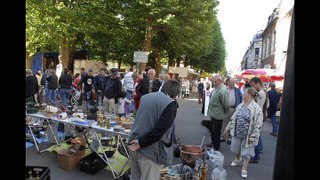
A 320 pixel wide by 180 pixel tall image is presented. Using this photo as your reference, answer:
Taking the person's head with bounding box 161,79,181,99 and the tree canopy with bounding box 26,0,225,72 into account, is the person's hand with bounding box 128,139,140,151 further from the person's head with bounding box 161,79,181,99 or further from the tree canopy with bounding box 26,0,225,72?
the tree canopy with bounding box 26,0,225,72

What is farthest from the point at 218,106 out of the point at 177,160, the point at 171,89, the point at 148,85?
the point at 171,89

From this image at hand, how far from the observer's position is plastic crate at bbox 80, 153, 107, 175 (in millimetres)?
5672

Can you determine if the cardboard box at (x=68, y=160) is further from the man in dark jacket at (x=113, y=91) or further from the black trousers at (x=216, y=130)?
the man in dark jacket at (x=113, y=91)

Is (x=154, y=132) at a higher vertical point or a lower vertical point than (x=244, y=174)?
higher

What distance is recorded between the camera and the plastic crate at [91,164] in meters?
5.67

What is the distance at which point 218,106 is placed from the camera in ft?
23.8

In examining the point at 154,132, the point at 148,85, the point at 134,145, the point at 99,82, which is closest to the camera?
the point at 154,132

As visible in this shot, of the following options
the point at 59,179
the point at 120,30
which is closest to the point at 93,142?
the point at 59,179

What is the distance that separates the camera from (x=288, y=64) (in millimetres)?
1316

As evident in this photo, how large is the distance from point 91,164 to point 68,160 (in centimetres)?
48

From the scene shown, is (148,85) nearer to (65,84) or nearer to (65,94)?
(65,84)

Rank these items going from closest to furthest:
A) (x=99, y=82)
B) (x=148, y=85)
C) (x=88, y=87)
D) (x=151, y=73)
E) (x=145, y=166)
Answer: (x=145, y=166)
(x=151, y=73)
(x=148, y=85)
(x=99, y=82)
(x=88, y=87)

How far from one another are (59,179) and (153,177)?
2499 millimetres
